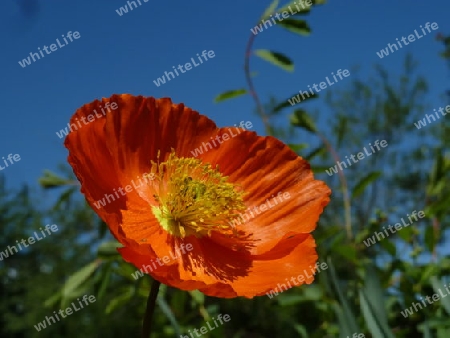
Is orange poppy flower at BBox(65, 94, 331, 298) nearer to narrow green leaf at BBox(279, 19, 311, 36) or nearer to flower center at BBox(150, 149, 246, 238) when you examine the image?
flower center at BBox(150, 149, 246, 238)

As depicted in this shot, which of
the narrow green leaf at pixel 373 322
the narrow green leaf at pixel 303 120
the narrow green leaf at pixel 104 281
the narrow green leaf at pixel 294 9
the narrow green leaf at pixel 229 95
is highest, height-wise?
the narrow green leaf at pixel 294 9

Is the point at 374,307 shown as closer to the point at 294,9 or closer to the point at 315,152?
the point at 315,152

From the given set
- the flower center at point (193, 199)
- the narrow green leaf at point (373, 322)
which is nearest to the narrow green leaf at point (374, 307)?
the narrow green leaf at point (373, 322)

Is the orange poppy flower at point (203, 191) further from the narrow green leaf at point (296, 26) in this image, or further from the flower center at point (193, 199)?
the narrow green leaf at point (296, 26)

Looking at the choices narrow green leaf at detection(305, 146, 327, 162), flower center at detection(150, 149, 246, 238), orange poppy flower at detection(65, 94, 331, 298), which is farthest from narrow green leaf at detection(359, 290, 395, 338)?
narrow green leaf at detection(305, 146, 327, 162)

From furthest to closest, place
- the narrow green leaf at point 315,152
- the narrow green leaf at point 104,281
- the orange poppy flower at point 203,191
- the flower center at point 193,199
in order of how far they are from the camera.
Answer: the narrow green leaf at point 315,152 < the narrow green leaf at point 104,281 < the flower center at point 193,199 < the orange poppy flower at point 203,191

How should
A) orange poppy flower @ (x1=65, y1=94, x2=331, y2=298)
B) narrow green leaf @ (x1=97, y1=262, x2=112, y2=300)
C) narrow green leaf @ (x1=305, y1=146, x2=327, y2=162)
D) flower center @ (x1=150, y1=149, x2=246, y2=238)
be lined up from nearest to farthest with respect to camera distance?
orange poppy flower @ (x1=65, y1=94, x2=331, y2=298) → flower center @ (x1=150, y1=149, x2=246, y2=238) → narrow green leaf @ (x1=97, y1=262, x2=112, y2=300) → narrow green leaf @ (x1=305, y1=146, x2=327, y2=162)
